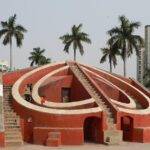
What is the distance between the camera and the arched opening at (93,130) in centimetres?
1480

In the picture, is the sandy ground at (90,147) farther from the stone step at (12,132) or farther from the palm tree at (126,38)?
the palm tree at (126,38)

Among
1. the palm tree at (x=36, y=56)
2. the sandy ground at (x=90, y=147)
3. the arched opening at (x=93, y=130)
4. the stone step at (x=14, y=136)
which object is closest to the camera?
the sandy ground at (x=90, y=147)

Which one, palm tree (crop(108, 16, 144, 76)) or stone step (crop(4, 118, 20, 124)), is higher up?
palm tree (crop(108, 16, 144, 76))

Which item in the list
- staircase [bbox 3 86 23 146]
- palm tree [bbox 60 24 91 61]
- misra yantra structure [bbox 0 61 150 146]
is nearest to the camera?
staircase [bbox 3 86 23 146]

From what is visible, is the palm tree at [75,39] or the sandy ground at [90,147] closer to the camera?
the sandy ground at [90,147]

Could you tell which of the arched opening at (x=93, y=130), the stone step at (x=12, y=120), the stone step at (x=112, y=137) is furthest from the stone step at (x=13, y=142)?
the stone step at (x=112, y=137)

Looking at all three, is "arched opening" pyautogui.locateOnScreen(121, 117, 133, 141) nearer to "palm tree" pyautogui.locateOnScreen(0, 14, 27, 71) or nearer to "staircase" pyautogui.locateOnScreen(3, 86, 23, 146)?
"staircase" pyautogui.locateOnScreen(3, 86, 23, 146)

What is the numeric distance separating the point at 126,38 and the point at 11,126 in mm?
20281

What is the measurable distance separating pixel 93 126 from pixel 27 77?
23.8 ft

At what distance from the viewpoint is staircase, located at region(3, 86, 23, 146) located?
13523 millimetres

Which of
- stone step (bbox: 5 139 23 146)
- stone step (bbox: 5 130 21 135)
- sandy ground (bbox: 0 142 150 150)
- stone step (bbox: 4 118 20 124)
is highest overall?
stone step (bbox: 4 118 20 124)

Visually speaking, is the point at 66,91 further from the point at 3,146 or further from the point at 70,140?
the point at 3,146

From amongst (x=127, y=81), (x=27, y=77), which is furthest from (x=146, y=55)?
(x=27, y=77)

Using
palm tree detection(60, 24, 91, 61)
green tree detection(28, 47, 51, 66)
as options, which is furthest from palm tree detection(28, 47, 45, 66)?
palm tree detection(60, 24, 91, 61)
